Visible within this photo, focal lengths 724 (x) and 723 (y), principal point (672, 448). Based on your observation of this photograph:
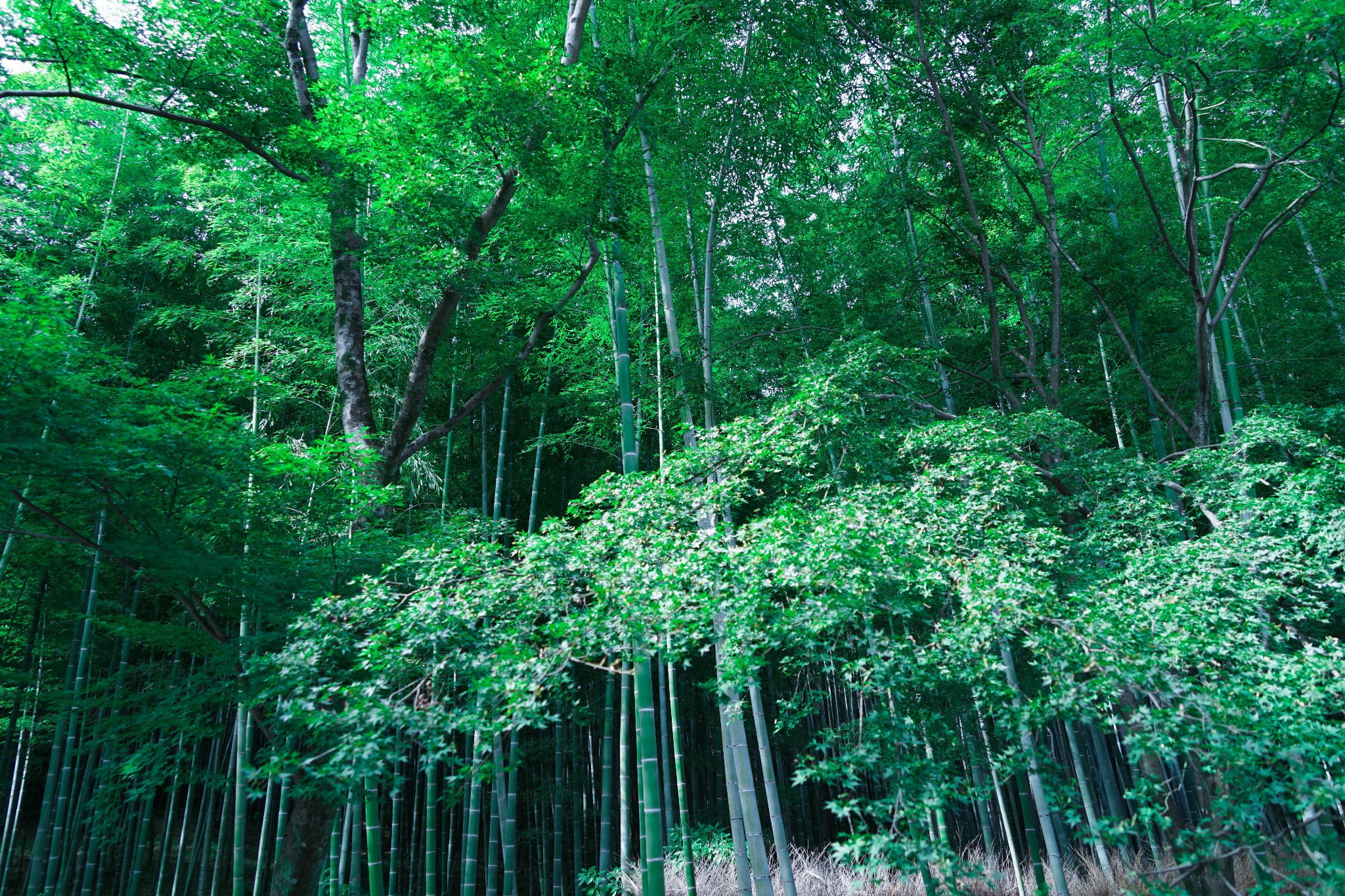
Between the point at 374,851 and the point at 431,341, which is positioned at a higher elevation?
the point at 431,341

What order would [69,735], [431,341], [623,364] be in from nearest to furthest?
[623,364]
[431,341]
[69,735]

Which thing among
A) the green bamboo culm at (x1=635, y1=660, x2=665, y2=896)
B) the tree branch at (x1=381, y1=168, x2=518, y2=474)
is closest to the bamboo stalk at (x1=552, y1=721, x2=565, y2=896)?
the tree branch at (x1=381, y1=168, x2=518, y2=474)

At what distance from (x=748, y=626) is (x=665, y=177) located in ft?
16.2

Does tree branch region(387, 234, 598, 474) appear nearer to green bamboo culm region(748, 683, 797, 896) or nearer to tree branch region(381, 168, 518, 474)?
tree branch region(381, 168, 518, 474)

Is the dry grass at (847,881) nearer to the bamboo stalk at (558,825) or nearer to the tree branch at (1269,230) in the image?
the bamboo stalk at (558,825)

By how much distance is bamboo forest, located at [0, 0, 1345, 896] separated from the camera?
309 centimetres

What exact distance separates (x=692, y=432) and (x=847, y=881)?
3.88 metres

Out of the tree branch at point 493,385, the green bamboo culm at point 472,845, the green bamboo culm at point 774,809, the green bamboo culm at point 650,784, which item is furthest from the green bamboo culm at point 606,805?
the tree branch at point 493,385

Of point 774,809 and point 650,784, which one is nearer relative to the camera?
point 650,784

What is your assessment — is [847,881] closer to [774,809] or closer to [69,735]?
[774,809]

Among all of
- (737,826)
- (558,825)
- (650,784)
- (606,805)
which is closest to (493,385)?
(650,784)

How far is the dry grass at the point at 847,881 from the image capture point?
600cm

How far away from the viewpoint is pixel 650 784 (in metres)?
4.02

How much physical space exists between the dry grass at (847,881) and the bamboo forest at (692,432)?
0.17 ft
